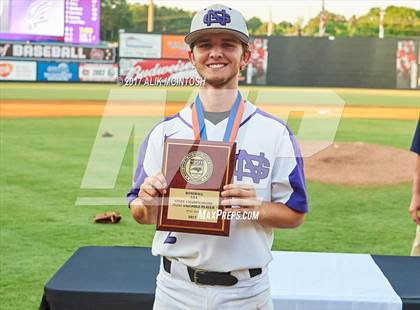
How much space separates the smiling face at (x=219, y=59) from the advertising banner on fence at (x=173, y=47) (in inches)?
1173

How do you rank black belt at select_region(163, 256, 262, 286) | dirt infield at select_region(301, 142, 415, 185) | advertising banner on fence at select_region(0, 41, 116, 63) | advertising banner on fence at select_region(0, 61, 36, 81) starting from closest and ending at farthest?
black belt at select_region(163, 256, 262, 286) → dirt infield at select_region(301, 142, 415, 185) → advertising banner on fence at select_region(0, 61, 36, 81) → advertising banner on fence at select_region(0, 41, 116, 63)

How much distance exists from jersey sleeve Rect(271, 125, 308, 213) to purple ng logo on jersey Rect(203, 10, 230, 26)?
43cm

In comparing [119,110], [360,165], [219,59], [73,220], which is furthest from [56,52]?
[219,59]

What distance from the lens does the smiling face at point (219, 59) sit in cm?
222

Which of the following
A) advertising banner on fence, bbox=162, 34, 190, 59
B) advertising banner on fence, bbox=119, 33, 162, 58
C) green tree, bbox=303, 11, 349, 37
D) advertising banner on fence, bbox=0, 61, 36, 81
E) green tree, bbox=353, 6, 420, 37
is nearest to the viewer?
advertising banner on fence, bbox=0, 61, 36, 81

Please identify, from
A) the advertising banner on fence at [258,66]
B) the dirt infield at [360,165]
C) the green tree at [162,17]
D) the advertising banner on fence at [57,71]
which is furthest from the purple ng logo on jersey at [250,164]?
the green tree at [162,17]

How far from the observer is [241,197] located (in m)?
2.14

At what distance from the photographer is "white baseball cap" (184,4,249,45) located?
220 centimetres

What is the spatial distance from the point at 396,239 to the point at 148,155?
15.7 ft

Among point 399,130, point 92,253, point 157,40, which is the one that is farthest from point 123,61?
point 92,253

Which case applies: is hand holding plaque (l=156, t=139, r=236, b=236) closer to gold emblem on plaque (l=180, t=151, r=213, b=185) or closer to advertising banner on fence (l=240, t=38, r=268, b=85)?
gold emblem on plaque (l=180, t=151, r=213, b=185)
